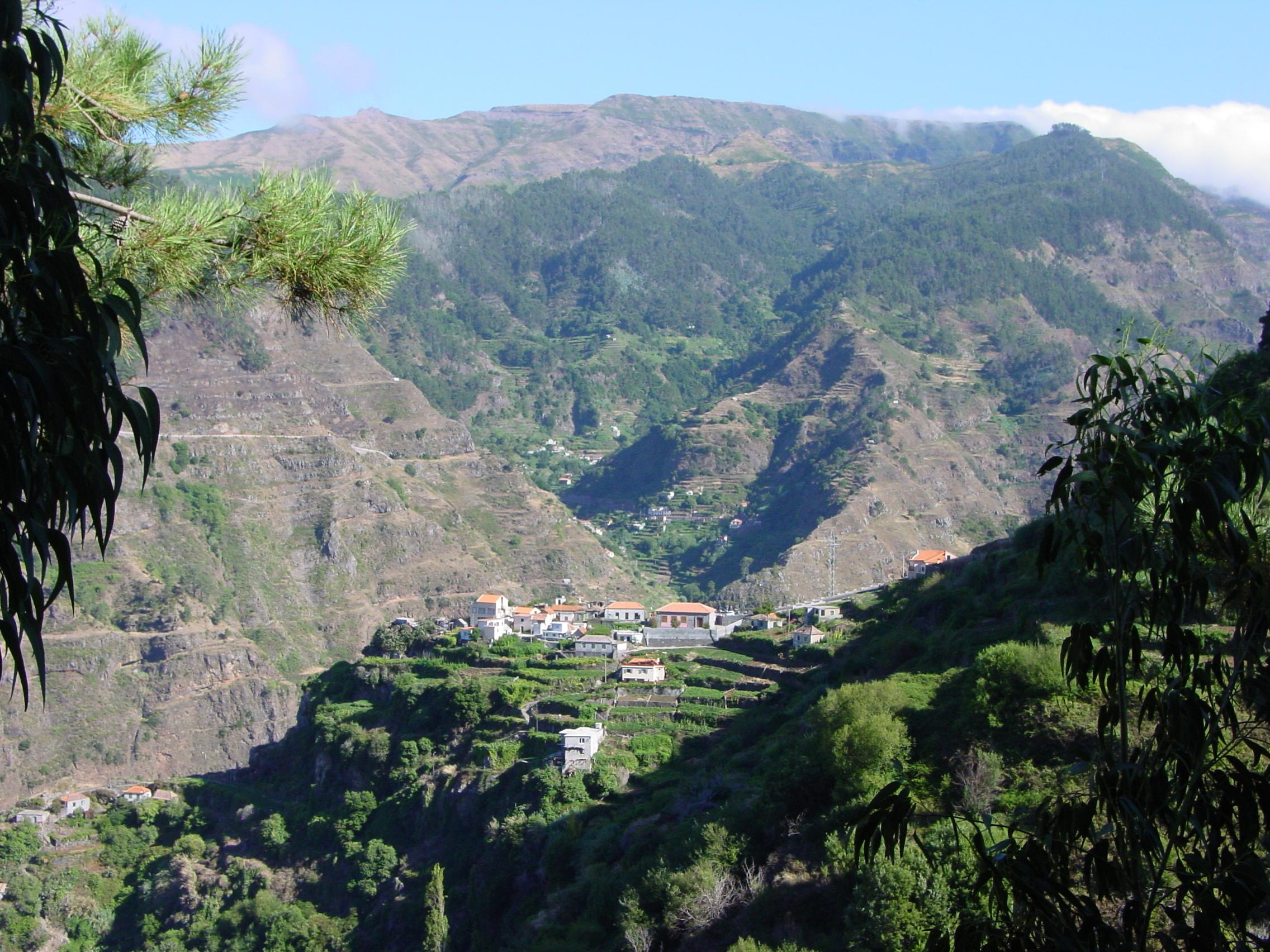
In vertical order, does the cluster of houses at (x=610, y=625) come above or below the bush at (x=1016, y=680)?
below

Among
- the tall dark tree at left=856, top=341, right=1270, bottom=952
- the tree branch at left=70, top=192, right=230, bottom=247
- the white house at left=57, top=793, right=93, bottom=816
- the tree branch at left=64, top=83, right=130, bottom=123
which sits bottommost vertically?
the white house at left=57, top=793, right=93, bottom=816

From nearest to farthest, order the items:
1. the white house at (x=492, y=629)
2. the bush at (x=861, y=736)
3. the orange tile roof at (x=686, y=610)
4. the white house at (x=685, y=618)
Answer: the bush at (x=861, y=736), the white house at (x=492, y=629), the white house at (x=685, y=618), the orange tile roof at (x=686, y=610)

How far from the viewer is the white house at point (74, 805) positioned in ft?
161

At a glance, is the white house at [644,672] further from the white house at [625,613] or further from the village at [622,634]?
the white house at [625,613]

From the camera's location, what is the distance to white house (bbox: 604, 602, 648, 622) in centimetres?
5488

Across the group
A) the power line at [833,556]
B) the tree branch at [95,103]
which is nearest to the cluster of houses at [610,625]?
the power line at [833,556]

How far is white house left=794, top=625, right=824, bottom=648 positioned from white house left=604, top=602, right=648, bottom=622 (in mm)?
12486

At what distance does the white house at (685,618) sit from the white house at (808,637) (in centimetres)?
889

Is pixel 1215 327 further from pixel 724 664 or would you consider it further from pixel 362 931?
pixel 362 931

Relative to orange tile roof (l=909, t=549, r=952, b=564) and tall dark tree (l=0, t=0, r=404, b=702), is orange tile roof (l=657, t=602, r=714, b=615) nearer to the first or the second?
orange tile roof (l=909, t=549, r=952, b=564)

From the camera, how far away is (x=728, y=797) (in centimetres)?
2589

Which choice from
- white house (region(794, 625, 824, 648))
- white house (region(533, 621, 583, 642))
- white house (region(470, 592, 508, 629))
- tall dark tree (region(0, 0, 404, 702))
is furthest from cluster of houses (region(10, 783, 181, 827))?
tall dark tree (region(0, 0, 404, 702))

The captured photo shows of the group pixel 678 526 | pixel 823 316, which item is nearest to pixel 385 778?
pixel 678 526

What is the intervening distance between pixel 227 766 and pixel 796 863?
5309 centimetres
